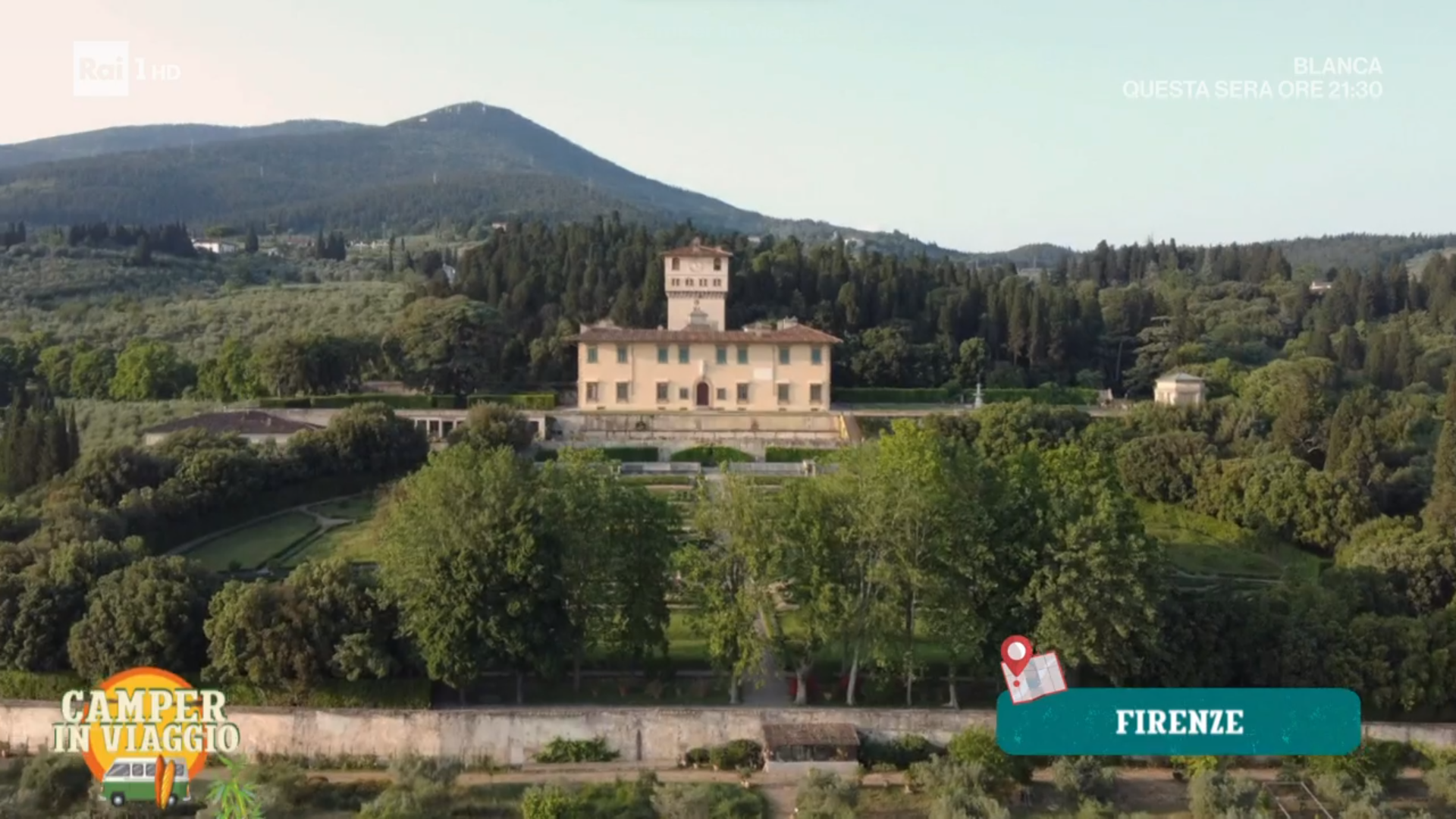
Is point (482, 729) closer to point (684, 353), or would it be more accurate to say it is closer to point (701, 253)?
point (684, 353)

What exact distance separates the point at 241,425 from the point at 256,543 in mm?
10738

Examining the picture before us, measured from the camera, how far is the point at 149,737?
57.5 ft

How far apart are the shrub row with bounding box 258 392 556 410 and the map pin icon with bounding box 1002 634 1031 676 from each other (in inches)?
1117

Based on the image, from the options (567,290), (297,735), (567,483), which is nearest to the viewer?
(297,735)

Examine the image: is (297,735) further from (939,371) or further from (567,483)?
(939,371)

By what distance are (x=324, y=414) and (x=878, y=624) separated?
1155 inches

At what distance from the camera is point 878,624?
21562 mm

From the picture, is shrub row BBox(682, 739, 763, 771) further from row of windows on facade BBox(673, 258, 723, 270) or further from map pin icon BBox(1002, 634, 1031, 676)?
row of windows on facade BBox(673, 258, 723, 270)

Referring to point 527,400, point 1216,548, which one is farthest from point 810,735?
point 527,400

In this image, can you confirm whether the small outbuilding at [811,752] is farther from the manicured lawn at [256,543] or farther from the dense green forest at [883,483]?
the manicured lawn at [256,543]

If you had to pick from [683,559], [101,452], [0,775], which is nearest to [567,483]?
[683,559]

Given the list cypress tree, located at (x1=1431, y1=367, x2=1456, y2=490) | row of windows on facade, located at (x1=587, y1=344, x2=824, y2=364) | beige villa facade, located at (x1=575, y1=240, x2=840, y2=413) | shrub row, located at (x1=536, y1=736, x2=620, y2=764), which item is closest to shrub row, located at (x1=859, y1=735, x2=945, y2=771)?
shrub row, located at (x1=536, y1=736, x2=620, y2=764)

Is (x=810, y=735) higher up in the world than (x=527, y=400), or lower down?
lower down

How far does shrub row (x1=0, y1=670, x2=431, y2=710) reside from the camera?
69.3 feet
